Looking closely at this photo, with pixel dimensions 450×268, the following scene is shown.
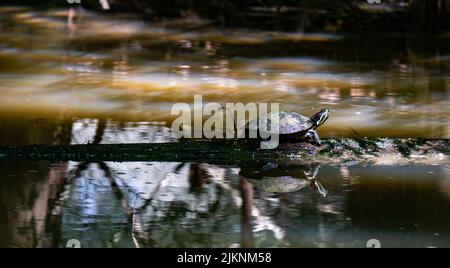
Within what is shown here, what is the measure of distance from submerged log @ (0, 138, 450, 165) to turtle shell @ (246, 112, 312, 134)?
4.8 inches

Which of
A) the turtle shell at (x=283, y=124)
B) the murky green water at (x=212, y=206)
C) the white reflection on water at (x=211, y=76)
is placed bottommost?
the white reflection on water at (x=211, y=76)

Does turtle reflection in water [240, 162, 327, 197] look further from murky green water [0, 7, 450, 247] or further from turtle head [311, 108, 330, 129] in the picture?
turtle head [311, 108, 330, 129]

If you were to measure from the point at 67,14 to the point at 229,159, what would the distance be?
36.6 feet

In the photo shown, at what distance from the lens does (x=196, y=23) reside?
1622 centimetres

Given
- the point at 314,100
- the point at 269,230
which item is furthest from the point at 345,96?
the point at 269,230

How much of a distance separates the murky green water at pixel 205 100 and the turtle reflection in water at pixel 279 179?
0.7 inches

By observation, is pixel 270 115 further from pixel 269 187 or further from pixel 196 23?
pixel 196 23

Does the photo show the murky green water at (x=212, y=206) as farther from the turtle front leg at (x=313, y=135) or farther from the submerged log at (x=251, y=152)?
the turtle front leg at (x=313, y=135)

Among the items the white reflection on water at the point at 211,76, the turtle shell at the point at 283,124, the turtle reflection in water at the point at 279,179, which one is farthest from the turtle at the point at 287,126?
the white reflection on water at the point at 211,76

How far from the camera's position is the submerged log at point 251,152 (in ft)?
20.0

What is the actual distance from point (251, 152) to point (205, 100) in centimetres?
276

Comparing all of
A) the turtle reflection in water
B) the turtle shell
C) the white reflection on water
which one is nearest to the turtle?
the turtle shell

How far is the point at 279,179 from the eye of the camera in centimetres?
599

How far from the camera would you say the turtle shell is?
20.2 ft
